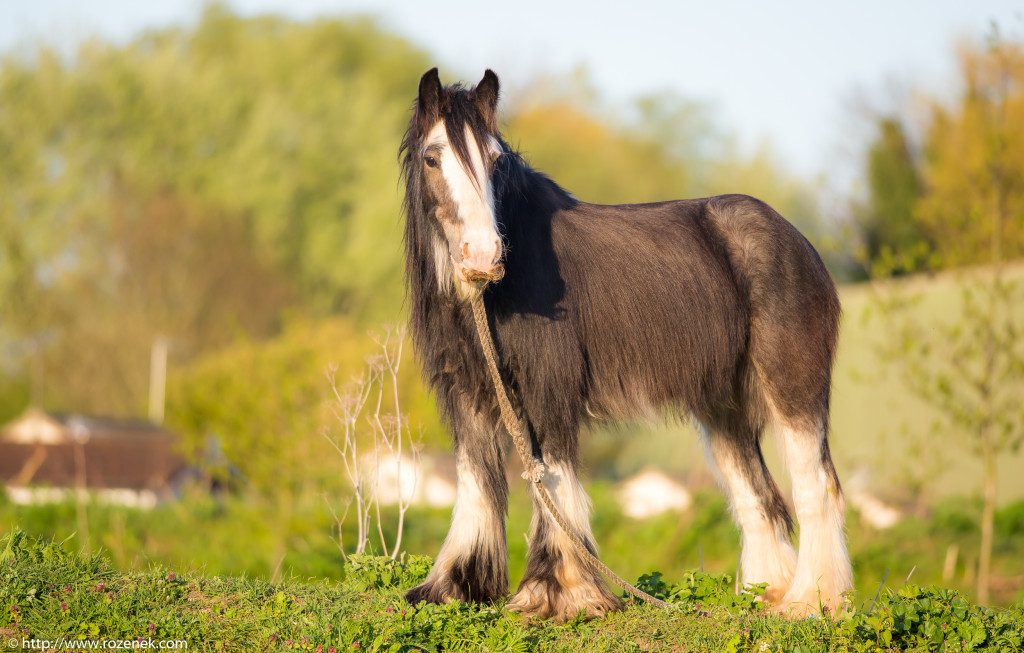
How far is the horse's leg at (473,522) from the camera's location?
15.5 ft

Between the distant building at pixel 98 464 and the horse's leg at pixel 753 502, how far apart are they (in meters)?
13.8

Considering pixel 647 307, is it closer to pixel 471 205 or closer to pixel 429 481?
pixel 471 205

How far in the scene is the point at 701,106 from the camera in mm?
47812

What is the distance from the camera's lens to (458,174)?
4234 millimetres

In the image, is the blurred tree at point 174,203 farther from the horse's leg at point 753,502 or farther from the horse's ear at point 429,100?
the horse's ear at point 429,100

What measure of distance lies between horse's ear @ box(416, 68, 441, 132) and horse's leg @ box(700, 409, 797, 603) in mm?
2613

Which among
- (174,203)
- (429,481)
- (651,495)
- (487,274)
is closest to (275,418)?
(429,481)

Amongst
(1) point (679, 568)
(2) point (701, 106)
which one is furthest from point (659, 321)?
(2) point (701, 106)

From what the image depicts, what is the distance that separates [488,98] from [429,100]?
307 millimetres

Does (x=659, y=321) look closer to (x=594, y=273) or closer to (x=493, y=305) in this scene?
(x=594, y=273)

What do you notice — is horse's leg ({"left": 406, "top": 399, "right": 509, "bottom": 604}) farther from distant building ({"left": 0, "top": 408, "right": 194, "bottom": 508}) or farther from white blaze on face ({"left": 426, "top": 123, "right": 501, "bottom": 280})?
distant building ({"left": 0, "top": 408, "right": 194, "bottom": 508})

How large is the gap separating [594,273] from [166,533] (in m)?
12.2

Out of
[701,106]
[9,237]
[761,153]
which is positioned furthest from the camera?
[701,106]

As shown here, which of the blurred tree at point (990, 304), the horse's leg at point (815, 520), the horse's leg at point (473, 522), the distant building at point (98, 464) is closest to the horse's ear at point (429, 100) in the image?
the horse's leg at point (473, 522)
